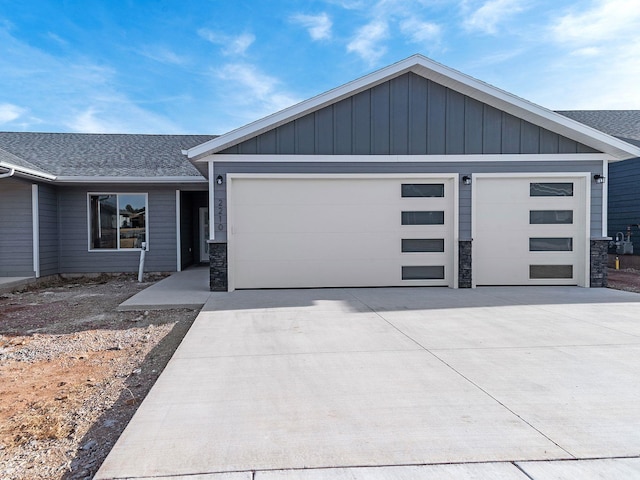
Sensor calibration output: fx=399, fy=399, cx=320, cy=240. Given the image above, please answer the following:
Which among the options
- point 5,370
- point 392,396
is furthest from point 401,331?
point 5,370

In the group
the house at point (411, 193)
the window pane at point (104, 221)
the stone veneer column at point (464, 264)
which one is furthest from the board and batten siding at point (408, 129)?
the window pane at point (104, 221)

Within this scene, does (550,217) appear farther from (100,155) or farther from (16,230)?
(16,230)

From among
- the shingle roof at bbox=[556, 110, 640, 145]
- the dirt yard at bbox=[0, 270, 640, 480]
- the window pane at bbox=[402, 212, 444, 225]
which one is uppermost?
the shingle roof at bbox=[556, 110, 640, 145]

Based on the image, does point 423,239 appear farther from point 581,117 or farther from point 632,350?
point 581,117

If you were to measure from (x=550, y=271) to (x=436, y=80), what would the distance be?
4483 mm

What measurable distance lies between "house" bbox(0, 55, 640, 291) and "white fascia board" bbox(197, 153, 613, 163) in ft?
0.07

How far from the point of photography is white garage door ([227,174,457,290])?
780 cm

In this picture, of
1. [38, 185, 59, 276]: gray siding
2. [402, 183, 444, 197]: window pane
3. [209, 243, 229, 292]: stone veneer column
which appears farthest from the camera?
[38, 185, 59, 276]: gray siding

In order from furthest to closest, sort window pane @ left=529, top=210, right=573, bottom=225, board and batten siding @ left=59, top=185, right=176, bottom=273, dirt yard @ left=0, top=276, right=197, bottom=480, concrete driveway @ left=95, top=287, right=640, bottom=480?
board and batten siding @ left=59, top=185, right=176, bottom=273, window pane @ left=529, top=210, right=573, bottom=225, dirt yard @ left=0, top=276, right=197, bottom=480, concrete driveway @ left=95, top=287, right=640, bottom=480

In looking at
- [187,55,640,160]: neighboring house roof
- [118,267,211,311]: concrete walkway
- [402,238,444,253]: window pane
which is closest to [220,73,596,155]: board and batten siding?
[187,55,640,160]: neighboring house roof

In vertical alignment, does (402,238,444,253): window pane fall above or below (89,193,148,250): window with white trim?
below

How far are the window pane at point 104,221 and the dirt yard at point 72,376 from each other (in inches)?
139

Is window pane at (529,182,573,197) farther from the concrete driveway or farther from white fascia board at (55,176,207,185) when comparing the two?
white fascia board at (55,176,207,185)

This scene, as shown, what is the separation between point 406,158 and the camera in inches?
306
